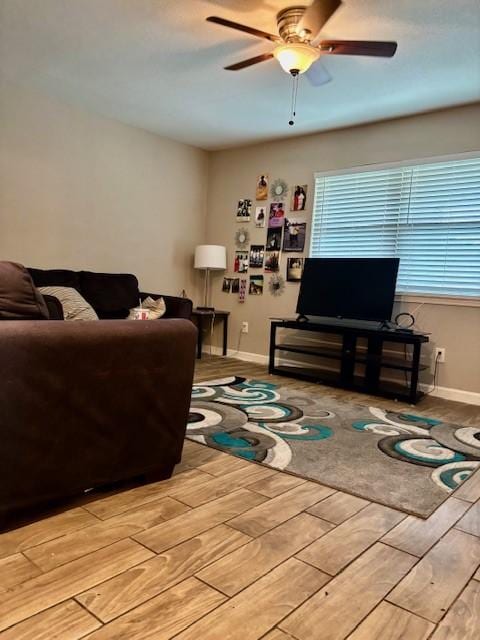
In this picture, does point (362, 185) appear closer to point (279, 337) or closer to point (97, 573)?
point (279, 337)

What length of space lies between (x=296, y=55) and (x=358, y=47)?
34 centimetres

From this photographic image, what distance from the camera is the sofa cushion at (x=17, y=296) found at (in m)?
1.58

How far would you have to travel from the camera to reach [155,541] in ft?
5.18

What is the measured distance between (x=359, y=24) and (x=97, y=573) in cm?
309

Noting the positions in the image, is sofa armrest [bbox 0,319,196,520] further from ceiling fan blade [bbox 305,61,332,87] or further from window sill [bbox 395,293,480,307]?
window sill [bbox 395,293,480,307]

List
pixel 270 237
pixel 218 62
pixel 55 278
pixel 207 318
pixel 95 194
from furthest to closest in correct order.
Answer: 1. pixel 207 318
2. pixel 270 237
3. pixel 95 194
4. pixel 55 278
5. pixel 218 62

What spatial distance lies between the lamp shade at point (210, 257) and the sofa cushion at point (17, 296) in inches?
143

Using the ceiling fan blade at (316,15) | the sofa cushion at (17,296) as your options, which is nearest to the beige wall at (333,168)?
the ceiling fan blade at (316,15)

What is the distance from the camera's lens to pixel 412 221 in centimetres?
422

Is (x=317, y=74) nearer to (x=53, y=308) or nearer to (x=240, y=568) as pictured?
(x=53, y=308)

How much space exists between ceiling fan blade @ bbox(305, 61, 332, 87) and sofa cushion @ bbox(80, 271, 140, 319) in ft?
8.35

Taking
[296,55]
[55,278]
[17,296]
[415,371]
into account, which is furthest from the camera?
[55,278]

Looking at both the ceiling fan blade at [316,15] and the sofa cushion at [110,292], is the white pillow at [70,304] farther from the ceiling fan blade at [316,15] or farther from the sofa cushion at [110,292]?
the ceiling fan blade at [316,15]

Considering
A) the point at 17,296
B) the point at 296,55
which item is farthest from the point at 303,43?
the point at 17,296
